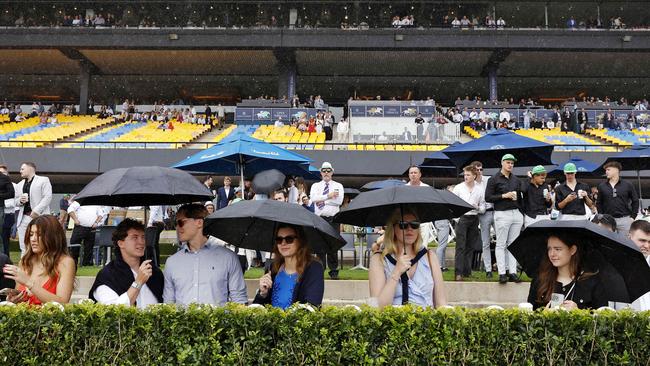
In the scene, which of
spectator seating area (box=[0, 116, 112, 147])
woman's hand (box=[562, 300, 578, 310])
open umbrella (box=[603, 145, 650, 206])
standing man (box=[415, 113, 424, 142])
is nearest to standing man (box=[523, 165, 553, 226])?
open umbrella (box=[603, 145, 650, 206])

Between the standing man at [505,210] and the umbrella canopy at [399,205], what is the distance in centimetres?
338

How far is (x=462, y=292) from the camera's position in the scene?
9.06 meters

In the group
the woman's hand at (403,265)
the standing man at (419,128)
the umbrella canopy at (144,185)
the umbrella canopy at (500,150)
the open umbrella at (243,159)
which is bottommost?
the woman's hand at (403,265)

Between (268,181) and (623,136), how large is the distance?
2292 cm

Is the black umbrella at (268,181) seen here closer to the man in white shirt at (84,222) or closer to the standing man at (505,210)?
the standing man at (505,210)

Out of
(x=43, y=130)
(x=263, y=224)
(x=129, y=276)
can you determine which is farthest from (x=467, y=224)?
(x=43, y=130)

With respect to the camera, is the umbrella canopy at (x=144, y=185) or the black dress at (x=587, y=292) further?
the umbrella canopy at (x=144, y=185)

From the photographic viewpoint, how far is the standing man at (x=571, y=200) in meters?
9.62

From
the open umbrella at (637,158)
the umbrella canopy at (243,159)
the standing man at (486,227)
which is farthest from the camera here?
the open umbrella at (637,158)

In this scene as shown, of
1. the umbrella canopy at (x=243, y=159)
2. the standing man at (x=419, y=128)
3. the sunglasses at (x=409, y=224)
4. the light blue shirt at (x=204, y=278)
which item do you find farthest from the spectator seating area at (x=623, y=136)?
the light blue shirt at (x=204, y=278)

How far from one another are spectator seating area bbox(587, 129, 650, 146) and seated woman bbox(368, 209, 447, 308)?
22623 mm

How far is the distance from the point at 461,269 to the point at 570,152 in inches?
648

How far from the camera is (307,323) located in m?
4.00

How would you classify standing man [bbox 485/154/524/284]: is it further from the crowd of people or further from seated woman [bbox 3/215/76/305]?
seated woman [bbox 3/215/76/305]
